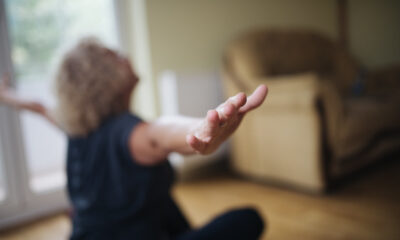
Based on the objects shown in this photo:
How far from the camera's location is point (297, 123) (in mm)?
1900

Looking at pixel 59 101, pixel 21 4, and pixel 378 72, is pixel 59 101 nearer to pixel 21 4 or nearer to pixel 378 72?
pixel 21 4

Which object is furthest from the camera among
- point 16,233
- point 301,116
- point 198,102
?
point 198,102

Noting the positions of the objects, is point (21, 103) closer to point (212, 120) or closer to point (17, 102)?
point (17, 102)

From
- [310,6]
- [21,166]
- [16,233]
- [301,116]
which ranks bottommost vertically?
[16,233]

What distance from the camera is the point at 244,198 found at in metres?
1.94

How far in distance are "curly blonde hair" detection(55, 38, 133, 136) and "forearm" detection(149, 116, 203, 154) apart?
0.23 meters

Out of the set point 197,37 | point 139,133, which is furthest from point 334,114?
point 139,133

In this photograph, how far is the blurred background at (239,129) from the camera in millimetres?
1770

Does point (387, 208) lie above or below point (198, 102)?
below

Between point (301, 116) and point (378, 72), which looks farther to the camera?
point (378, 72)

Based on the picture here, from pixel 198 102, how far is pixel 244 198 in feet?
2.54

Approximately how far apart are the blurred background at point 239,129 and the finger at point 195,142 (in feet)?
3.60

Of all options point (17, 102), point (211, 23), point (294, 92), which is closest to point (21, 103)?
point (17, 102)

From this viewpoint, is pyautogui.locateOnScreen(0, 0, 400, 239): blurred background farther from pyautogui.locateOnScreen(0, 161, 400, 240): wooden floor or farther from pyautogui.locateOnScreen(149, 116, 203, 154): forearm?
pyautogui.locateOnScreen(149, 116, 203, 154): forearm
